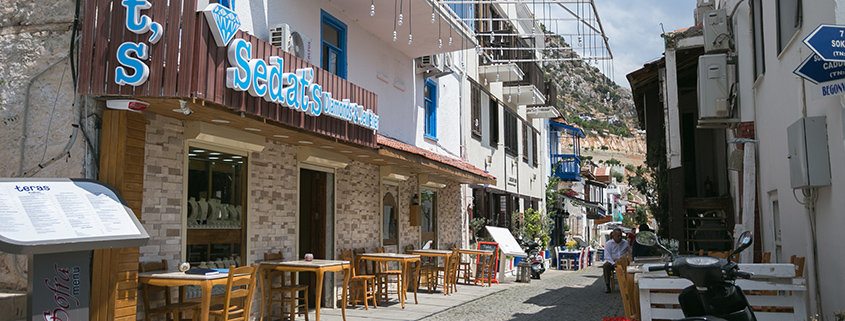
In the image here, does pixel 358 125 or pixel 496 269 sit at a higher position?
pixel 358 125

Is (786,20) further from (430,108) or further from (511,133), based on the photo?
(511,133)

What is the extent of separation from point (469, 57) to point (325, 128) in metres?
11.0

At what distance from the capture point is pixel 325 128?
8.83 metres

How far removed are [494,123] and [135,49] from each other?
621 inches

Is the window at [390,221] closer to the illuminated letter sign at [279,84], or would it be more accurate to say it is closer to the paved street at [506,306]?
the paved street at [506,306]

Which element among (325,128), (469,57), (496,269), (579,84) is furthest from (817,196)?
(579,84)

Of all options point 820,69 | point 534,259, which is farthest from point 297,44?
point 534,259

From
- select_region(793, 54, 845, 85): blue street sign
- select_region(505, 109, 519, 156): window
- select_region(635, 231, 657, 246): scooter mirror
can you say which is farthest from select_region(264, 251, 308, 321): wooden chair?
select_region(505, 109, 519, 156): window

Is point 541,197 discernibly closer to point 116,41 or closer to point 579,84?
point 116,41

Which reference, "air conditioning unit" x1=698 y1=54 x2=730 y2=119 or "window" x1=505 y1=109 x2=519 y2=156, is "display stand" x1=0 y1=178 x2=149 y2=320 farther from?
"window" x1=505 y1=109 x2=519 y2=156

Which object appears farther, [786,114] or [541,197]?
[541,197]

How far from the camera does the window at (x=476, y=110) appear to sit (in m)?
18.8

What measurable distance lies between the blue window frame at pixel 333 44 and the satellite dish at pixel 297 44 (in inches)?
43.3

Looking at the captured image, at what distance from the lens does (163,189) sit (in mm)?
7270
